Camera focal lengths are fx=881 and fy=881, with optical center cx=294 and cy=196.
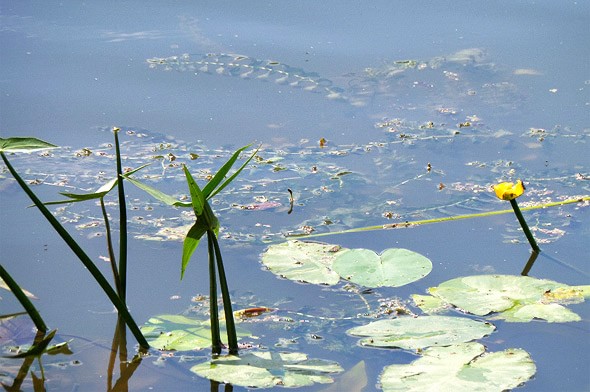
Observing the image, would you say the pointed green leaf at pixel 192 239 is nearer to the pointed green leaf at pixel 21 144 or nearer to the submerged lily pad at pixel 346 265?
the pointed green leaf at pixel 21 144

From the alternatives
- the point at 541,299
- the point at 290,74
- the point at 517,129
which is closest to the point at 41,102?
the point at 290,74

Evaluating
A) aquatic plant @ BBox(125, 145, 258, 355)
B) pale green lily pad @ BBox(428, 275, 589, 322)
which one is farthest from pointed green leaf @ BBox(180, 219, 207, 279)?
pale green lily pad @ BBox(428, 275, 589, 322)

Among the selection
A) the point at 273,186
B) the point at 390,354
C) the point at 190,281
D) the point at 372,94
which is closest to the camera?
the point at 390,354

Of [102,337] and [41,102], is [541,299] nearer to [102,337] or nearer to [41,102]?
[102,337]

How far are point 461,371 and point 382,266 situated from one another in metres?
0.43

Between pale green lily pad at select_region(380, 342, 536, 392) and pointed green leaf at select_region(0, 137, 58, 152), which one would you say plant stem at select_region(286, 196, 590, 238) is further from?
pointed green leaf at select_region(0, 137, 58, 152)

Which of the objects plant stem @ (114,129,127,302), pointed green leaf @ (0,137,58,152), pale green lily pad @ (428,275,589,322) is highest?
pointed green leaf @ (0,137,58,152)

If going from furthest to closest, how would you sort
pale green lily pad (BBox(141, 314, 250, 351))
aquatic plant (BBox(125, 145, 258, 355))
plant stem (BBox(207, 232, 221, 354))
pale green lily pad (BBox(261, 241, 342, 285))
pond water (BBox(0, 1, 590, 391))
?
1. pale green lily pad (BBox(261, 241, 342, 285))
2. pond water (BBox(0, 1, 590, 391))
3. pale green lily pad (BBox(141, 314, 250, 351))
4. plant stem (BBox(207, 232, 221, 354))
5. aquatic plant (BBox(125, 145, 258, 355))

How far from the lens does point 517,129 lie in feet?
9.07

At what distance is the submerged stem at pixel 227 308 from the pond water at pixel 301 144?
61 millimetres

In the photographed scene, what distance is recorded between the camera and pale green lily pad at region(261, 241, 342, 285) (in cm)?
193

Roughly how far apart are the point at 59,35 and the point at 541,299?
2.31 metres

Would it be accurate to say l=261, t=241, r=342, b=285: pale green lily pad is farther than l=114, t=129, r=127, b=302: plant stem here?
Yes

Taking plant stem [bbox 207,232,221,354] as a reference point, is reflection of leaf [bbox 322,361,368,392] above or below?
below
